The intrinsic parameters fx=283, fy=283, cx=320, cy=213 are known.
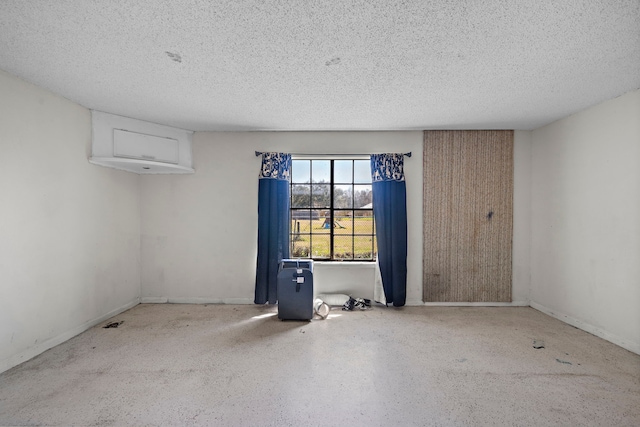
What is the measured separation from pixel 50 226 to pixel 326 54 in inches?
122

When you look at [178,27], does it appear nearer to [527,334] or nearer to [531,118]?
[531,118]

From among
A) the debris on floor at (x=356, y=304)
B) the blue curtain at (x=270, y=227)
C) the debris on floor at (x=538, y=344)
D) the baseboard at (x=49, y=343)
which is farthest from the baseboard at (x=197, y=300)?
Answer: the debris on floor at (x=538, y=344)

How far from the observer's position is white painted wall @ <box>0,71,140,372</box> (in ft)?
7.98

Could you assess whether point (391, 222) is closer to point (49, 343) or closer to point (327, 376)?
point (327, 376)

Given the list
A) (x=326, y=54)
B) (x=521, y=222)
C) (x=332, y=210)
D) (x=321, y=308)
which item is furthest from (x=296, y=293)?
(x=521, y=222)

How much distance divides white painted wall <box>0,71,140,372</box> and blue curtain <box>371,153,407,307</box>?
140 inches

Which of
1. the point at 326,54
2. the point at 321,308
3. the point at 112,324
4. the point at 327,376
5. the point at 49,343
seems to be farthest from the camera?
the point at 321,308

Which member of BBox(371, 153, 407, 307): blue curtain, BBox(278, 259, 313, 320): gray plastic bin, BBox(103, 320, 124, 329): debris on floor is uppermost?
BBox(371, 153, 407, 307): blue curtain

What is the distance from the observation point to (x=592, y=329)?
125 inches

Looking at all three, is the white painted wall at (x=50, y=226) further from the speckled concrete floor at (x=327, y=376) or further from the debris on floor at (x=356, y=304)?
the debris on floor at (x=356, y=304)

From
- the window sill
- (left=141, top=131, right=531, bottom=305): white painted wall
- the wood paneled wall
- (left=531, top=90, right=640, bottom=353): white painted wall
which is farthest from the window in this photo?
(left=531, top=90, right=640, bottom=353): white painted wall

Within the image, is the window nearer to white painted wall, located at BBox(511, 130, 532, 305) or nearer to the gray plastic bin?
the gray plastic bin

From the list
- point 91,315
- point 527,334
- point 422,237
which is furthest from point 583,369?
point 91,315

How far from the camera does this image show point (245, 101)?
9.95 feet
